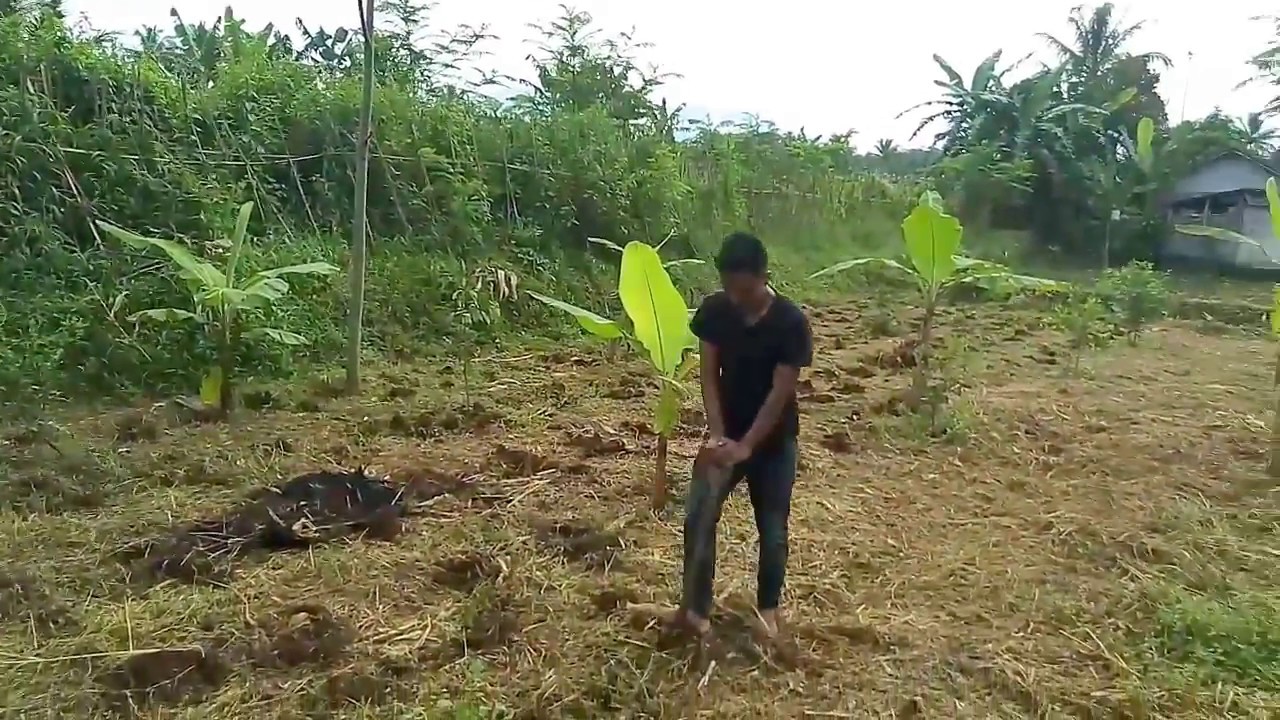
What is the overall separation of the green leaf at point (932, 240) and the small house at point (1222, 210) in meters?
8.62

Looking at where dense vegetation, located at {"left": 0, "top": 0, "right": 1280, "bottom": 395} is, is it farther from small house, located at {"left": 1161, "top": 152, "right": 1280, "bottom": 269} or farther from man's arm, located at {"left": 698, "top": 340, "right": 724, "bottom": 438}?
man's arm, located at {"left": 698, "top": 340, "right": 724, "bottom": 438}

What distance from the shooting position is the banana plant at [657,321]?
3.17 metres

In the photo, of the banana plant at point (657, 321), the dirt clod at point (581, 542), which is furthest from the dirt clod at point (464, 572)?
the banana plant at point (657, 321)

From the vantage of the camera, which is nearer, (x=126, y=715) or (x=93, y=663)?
(x=126, y=715)

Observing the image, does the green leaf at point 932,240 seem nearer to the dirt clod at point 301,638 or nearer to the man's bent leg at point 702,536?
the man's bent leg at point 702,536

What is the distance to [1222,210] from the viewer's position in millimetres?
11836

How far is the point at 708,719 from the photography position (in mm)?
2244

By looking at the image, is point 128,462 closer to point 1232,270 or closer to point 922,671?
point 922,671

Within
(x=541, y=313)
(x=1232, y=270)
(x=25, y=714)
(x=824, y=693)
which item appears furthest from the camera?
(x=1232, y=270)

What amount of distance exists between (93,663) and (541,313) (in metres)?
4.48

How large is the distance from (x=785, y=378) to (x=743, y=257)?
0.31 m

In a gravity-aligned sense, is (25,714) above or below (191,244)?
below

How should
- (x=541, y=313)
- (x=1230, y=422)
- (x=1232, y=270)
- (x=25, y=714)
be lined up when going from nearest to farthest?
1. (x=25, y=714)
2. (x=1230, y=422)
3. (x=541, y=313)
4. (x=1232, y=270)

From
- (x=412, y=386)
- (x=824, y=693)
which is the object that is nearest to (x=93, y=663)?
(x=824, y=693)
